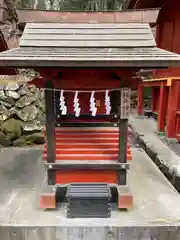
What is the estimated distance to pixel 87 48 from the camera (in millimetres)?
3828

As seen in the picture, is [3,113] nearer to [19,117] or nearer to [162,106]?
[19,117]

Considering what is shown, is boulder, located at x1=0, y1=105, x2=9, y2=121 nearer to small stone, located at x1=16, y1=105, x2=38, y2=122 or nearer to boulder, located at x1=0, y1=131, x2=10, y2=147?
small stone, located at x1=16, y1=105, x2=38, y2=122

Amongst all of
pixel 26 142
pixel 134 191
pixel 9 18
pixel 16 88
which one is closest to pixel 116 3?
pixel 9 18

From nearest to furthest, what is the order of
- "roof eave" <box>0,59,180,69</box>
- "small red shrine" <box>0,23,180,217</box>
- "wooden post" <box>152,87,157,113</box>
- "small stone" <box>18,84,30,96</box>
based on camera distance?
1. "roof eave" <box>0,59,180,69</box>
2. "small red shrine" <box>0,23,180,217</box>
3. "wooden post" <box>152,87,157,113</box>
4. "small stone" <box>18,84,30,96</box>

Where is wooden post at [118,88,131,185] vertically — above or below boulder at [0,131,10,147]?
above

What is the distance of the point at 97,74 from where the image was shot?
3920mm

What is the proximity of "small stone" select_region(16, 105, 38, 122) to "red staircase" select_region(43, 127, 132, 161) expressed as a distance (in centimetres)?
659

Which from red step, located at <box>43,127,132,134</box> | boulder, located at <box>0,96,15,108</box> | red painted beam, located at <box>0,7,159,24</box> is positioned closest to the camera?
red step, located at <box>43,127,132,134</box>

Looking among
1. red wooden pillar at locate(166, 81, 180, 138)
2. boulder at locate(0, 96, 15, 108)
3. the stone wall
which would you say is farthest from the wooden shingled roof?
boulder at locate(0, 96, 15, 108)

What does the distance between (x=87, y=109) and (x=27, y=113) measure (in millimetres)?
6969

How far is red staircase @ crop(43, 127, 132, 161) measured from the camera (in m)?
4.11

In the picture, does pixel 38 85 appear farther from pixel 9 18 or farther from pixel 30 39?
pixel 9 18

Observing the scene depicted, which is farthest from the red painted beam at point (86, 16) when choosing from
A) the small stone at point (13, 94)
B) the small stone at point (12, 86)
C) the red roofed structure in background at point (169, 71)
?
the small stone at point (12, 86)

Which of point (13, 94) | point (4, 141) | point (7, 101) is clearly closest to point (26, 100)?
point (13, 94)
